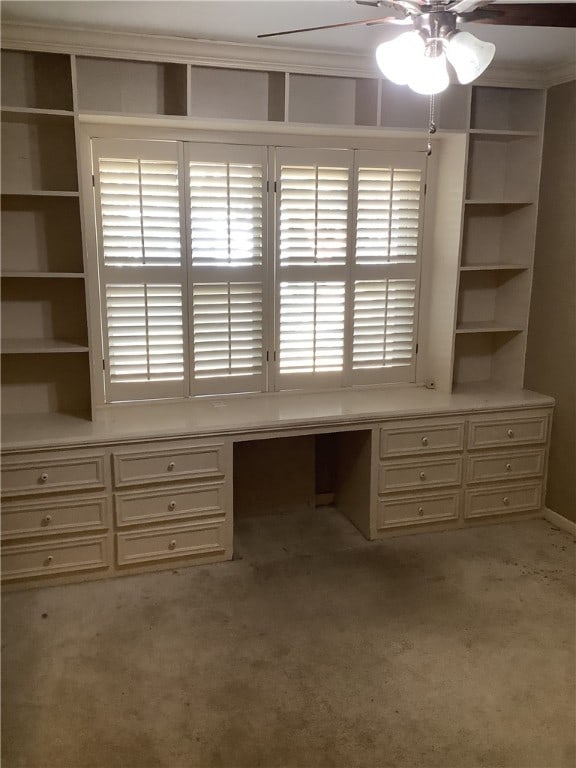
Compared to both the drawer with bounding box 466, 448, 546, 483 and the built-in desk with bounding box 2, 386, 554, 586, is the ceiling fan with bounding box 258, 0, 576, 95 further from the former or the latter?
the drawer with bounding box 466, 448, 546, 483

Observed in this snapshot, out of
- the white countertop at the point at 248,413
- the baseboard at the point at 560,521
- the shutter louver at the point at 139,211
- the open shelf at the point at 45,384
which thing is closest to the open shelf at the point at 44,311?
the open shelf at the point at 45,384

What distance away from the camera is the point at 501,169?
12.8 ft

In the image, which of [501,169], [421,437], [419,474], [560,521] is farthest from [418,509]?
[501,169]

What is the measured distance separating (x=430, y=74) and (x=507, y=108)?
7.39 feet

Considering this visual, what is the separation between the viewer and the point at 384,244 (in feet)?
12.2

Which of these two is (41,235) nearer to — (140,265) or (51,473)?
(140,265)

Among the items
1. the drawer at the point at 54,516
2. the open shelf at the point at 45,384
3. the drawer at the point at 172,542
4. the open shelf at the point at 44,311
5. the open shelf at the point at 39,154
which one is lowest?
the drawer at the point at 172,542

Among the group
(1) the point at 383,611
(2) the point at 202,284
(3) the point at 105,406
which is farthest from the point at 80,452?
(1) the point at 383,611

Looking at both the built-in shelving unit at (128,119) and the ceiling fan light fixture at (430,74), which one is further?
the built-in shelving unit at (128,119)

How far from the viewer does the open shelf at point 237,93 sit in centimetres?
322

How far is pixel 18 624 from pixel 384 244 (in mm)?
2665

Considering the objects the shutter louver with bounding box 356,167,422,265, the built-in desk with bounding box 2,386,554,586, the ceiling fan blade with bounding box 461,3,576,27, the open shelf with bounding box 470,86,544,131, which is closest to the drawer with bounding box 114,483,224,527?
the built-in desk with bounding box 2,386,554,586

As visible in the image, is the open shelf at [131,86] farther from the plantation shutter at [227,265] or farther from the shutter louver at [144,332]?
the shutter louver at [144,332]

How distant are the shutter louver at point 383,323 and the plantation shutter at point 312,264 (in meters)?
0.10
